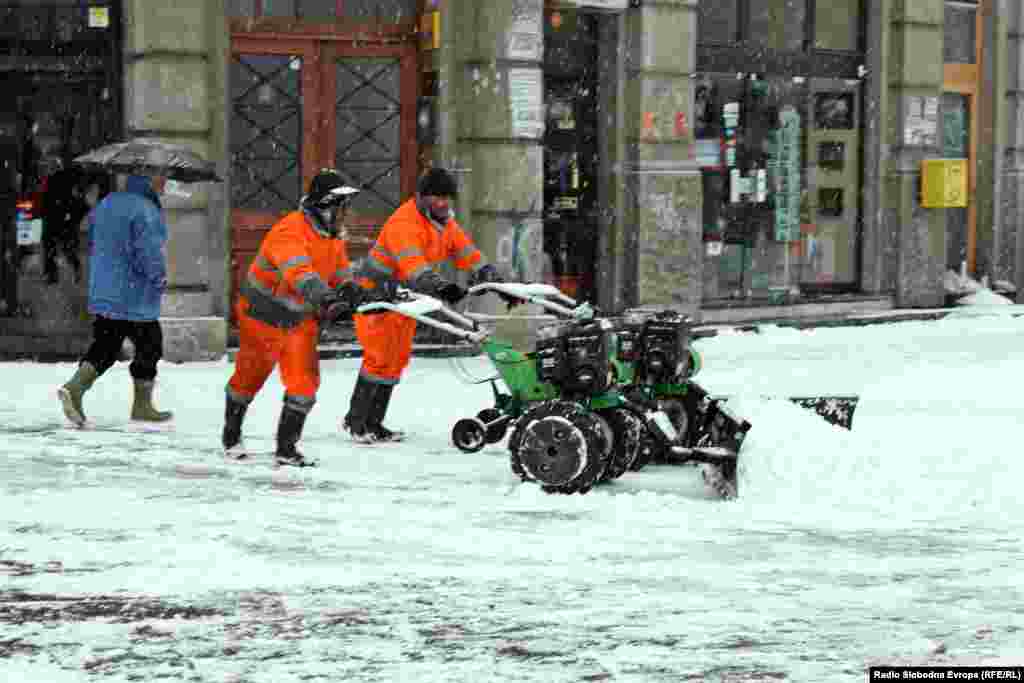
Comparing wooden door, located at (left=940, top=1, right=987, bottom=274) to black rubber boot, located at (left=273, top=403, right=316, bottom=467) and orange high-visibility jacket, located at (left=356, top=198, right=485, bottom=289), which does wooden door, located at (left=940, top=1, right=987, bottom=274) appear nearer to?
orange high-visibility jacket, located at (left=356, top=198, right=485, bottom=289)

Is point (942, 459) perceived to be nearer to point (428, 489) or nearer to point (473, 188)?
point (428, 489)

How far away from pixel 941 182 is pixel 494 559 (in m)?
14.6

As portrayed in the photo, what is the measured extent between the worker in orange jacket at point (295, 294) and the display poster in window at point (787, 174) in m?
10.6

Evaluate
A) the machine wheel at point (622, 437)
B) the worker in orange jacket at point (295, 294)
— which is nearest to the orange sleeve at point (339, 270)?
the worker in orange jacket at point (295, 294)

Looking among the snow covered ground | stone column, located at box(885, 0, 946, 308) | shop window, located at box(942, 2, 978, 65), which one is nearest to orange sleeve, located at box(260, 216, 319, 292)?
the snow covered ground

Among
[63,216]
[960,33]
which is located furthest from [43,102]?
[960,33]

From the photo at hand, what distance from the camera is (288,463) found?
34.8ft

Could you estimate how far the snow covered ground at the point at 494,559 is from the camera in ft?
21.0

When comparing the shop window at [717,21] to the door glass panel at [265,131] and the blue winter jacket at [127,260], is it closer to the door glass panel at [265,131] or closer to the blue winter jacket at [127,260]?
the door glass panel at [265,131]

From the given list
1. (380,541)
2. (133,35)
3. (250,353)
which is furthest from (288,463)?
(133,35)

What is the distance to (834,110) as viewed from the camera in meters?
21.2

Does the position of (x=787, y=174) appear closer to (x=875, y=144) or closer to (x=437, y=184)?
(x=875, y=144)

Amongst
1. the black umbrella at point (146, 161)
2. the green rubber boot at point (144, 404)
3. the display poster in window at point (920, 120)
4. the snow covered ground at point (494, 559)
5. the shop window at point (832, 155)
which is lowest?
the snow covered ground at point (494, 559)

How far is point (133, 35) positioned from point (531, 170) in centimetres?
374
